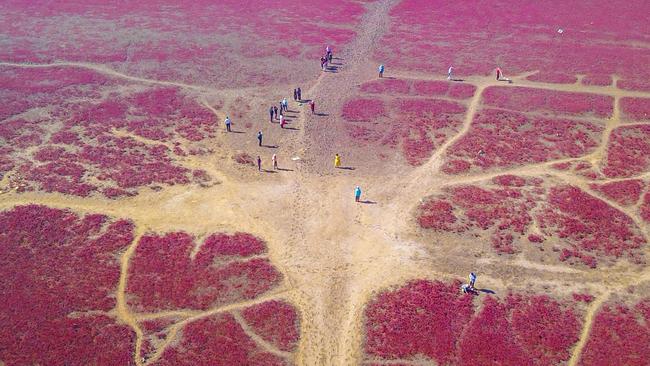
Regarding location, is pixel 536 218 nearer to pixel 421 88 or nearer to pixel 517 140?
pixel 517 140

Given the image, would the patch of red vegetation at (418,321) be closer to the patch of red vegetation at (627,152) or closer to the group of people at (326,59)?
the patch of red vegetation at (627,152)

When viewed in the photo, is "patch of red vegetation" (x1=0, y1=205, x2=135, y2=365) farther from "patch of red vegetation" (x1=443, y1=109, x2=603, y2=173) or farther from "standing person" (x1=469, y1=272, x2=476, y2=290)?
"patch of red vegetation" (x1=443, y1=109, x2=603, y2=173)

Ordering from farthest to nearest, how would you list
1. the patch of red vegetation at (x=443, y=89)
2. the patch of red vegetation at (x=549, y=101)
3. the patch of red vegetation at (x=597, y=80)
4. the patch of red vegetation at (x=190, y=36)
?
the patch of red vegetation at (x=190, y=36) < the patch of red vegetation at (x=597, y=80) < the patch of red vegetation at (x=443, y=89) < the patch of red vegetation at (x=549, y=101)

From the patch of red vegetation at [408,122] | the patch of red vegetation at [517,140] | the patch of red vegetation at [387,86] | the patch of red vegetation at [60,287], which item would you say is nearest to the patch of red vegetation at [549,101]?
the patch of red vegetation at [517,140]

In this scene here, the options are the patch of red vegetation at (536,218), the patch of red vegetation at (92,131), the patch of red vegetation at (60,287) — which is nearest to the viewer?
the patch of red vegetation at (60,287)

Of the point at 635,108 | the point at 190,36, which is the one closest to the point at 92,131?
the point at 190,36

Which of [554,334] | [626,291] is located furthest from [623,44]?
[554,334]
